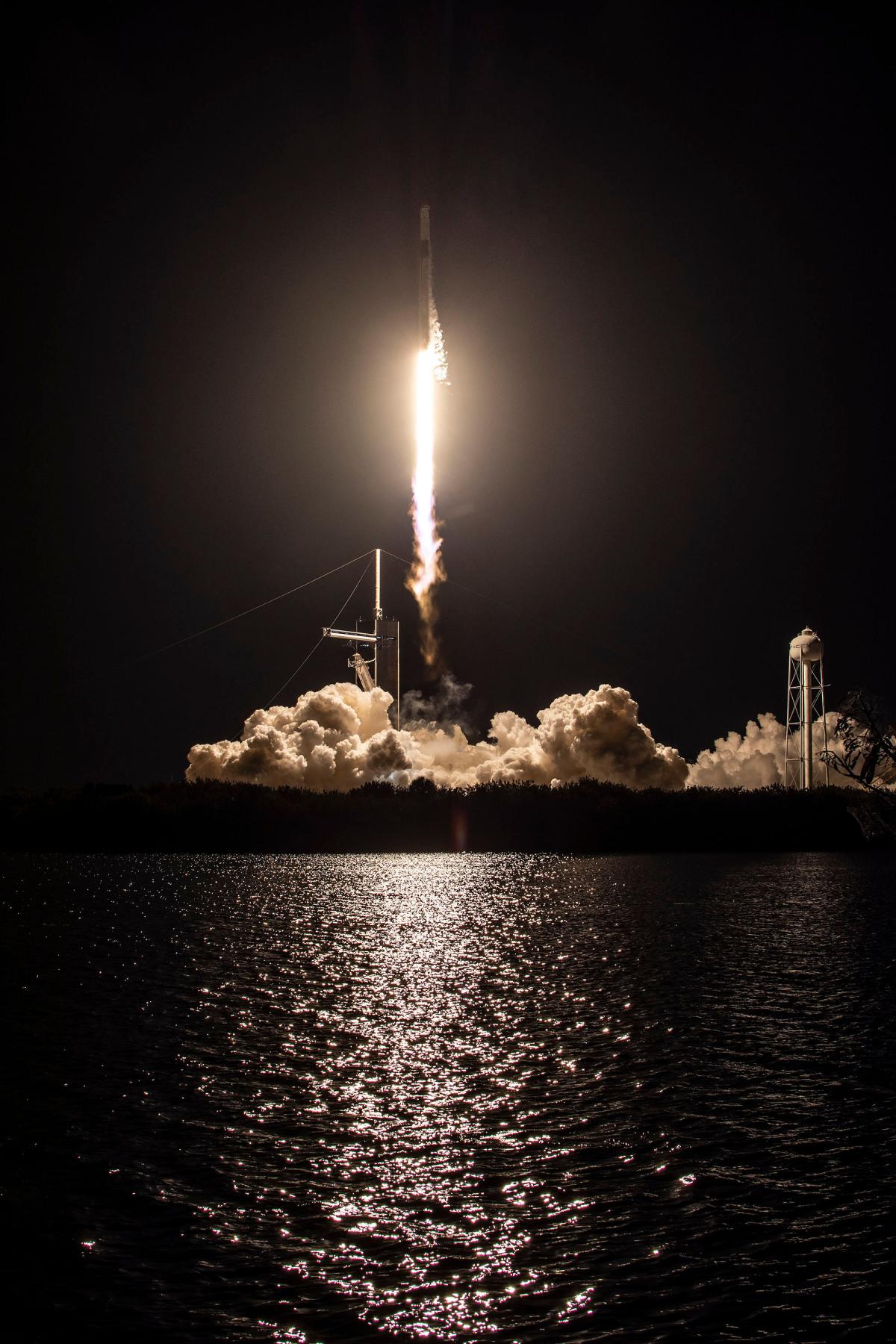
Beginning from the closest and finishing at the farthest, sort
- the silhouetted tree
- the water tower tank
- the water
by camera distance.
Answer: the water, the silhouetted tree, the water tower tank

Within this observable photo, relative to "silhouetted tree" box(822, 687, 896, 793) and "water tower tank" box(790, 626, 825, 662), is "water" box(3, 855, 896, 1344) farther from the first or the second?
"water tower tank" box(790, 626, 825, 662)

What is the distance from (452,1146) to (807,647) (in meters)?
110

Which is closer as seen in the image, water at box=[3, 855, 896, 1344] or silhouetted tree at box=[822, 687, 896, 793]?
water at box=[3, 855, 896, 1344]

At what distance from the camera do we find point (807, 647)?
12169 cm

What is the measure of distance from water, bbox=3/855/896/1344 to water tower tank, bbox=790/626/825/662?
3159 inches

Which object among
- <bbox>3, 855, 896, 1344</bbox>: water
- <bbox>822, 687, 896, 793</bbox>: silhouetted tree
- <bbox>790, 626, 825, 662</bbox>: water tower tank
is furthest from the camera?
<bbox>790, 626, 825, 662</bbox>: water tower tank

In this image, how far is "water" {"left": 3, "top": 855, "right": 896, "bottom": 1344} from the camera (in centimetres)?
1230

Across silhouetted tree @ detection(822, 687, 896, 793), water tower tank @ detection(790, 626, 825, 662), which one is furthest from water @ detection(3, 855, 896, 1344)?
water tower tank @ detection(790, 626, 825, 662)

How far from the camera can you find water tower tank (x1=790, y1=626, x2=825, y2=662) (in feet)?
399

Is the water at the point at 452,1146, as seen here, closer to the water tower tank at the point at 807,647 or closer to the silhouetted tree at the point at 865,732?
the silhouetted tree at the point at 865,732

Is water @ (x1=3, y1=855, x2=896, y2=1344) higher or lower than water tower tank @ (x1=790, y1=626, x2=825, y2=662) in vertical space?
lower

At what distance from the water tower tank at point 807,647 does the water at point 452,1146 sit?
80.2 metres

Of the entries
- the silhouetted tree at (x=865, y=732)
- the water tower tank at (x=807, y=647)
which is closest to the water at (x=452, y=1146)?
the silhouetted tree at (x=865, y=732)

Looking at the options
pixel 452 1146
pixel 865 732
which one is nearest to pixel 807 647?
pixel 865 732
